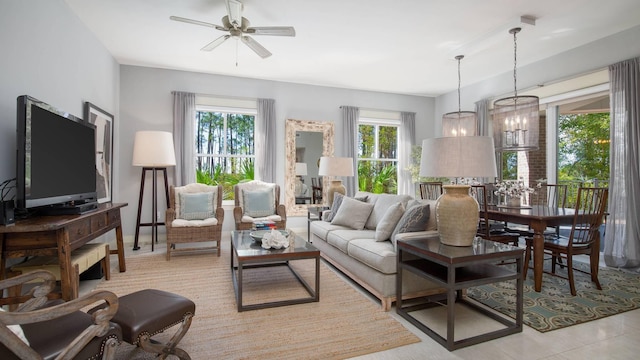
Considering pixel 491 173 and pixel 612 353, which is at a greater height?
pixel 491 173

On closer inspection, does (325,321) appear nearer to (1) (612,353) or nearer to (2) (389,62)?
(1) (612,353)

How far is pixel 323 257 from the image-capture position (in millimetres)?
4059

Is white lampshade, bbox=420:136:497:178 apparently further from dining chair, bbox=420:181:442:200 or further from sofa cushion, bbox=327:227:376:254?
dining chair, bbox=420:181:442:200

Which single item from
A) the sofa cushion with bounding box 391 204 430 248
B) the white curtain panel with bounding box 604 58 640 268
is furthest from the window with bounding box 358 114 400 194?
the sofa cushion with bounding box 391 204 430 248

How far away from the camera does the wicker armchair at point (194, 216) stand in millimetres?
4109

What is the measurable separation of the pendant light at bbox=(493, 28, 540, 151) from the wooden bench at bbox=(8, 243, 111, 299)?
436 cm

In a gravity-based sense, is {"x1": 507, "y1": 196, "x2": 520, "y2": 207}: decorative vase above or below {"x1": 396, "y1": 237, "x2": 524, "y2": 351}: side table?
above

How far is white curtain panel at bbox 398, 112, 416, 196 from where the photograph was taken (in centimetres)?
684

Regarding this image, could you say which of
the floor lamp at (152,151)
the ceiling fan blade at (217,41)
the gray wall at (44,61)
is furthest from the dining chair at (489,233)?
the gray wall at (44,61)

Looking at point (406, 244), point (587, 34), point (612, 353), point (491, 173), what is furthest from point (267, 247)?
point (587, 34)

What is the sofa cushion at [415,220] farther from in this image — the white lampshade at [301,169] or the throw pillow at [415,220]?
the white lampshade at [301,169]

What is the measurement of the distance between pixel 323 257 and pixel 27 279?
292 centimetres

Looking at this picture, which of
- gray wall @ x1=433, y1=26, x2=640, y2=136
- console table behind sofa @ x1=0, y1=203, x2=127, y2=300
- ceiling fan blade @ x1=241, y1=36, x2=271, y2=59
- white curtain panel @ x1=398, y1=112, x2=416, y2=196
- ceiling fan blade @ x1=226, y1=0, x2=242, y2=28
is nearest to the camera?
console table behind sofa @ x1=0, y1=203, x2=127, y2=300

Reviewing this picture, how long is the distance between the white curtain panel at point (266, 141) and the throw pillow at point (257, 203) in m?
0.80
